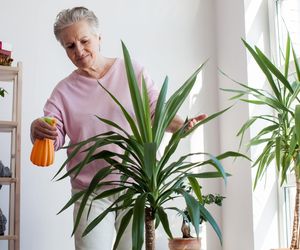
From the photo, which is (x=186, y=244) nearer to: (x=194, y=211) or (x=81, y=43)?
(x=81, y=43)

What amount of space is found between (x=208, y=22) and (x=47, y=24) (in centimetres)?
127

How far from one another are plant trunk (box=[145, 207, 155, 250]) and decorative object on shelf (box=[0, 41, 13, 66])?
1.98 m

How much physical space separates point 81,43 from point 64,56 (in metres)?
1.68

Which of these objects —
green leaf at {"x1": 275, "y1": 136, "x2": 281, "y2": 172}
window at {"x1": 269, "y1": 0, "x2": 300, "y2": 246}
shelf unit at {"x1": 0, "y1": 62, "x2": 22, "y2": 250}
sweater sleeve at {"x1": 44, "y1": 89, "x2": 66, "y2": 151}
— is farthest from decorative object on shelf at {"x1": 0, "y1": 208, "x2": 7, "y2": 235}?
window at {"x1": 269, "y1": 0, "x2": 300, "y2": 246}

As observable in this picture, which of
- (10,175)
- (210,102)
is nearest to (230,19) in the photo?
(210,102)

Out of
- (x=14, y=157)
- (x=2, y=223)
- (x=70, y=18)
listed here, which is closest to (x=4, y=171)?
(x=14, y=157)

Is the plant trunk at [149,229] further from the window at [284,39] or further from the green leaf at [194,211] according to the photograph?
the window at [284,39]

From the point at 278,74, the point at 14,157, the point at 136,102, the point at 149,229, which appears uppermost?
the point at 278,74

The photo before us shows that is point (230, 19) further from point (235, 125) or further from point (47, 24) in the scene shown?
point (47, 24)

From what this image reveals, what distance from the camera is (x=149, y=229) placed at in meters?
1.71

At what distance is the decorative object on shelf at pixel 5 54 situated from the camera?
11.0ft

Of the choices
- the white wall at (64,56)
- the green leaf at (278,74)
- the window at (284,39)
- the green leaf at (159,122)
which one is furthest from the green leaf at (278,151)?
the white wall at (64,56)

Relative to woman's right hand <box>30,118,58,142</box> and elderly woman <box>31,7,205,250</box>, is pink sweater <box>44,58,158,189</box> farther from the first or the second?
woman's right hand <box>30,118,58,142</box>

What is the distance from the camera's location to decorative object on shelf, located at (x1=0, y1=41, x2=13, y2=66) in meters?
3.34
